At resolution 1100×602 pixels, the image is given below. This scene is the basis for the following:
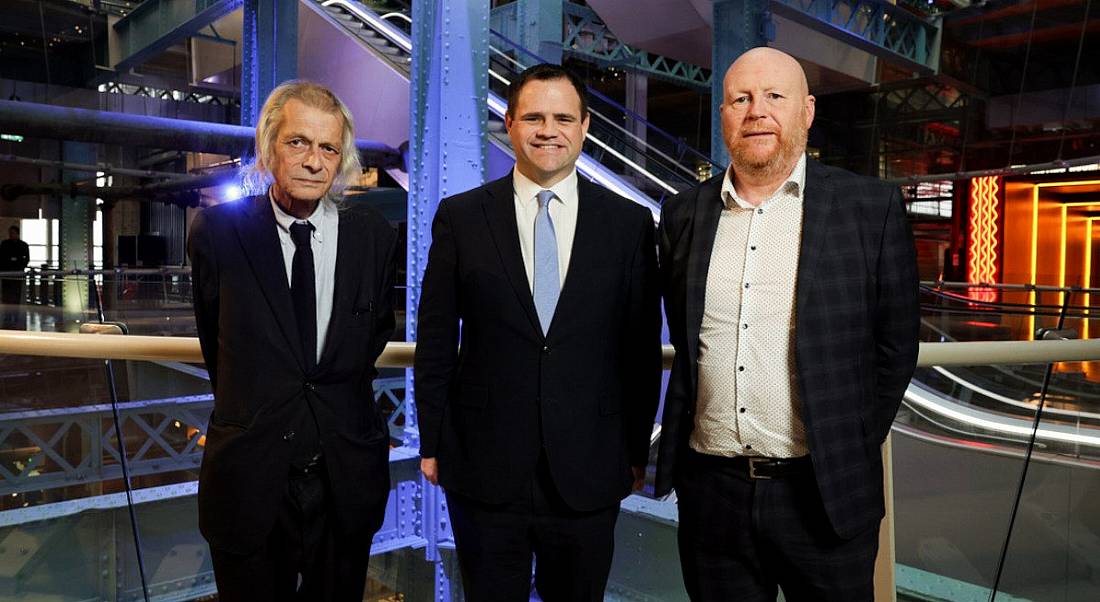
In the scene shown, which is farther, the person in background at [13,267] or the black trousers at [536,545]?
the person in background at [13,267]

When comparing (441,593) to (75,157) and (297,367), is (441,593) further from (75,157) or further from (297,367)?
(75,157)

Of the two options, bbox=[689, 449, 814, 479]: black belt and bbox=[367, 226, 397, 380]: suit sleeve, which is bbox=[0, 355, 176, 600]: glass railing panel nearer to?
bbox=[367, 226, 397, 380]: suit sleeve

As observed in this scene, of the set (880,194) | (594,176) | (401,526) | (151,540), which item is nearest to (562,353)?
(880,194)

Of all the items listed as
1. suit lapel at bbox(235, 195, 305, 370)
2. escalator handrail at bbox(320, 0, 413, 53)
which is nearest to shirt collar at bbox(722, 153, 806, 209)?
suit lapel at bbox(235, 195, 305, 370)

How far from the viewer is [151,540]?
2744 mm

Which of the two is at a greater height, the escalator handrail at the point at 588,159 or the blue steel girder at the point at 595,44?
the blue steel girder at the point at 595,44

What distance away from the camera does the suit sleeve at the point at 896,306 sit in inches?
74.0

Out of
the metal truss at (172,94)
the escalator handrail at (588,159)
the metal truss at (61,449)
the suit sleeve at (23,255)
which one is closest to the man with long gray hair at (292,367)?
the metal truss at (61,449)

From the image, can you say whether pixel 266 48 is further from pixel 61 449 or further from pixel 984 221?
pixel 984 221

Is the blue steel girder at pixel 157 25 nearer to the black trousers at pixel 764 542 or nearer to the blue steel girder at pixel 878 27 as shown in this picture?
the blue steel girder at pixel 878 27

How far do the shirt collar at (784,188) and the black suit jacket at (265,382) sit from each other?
34.0 inches

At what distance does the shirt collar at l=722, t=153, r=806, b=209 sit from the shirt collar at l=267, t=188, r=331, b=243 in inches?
37.0

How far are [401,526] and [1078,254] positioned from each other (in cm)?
1335

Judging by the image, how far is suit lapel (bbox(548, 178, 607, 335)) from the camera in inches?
80.3
